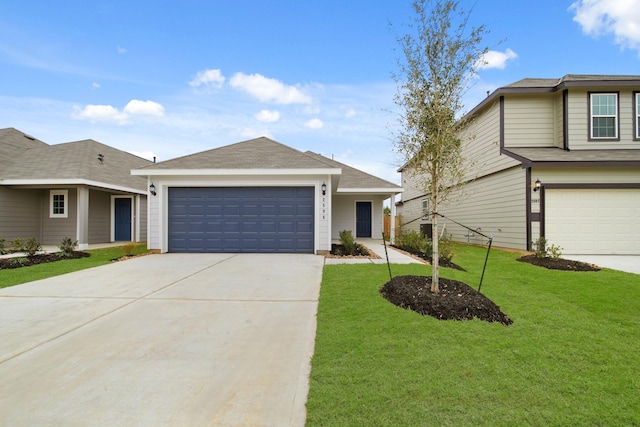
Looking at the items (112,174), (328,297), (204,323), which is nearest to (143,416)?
(204,323)

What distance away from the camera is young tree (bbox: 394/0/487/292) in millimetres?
4562

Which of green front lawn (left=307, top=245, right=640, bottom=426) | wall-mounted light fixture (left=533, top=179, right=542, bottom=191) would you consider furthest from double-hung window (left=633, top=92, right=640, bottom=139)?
green front lawn (left=307, top=245, right=640, bottom=426)

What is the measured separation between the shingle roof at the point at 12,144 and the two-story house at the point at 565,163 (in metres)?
18.3

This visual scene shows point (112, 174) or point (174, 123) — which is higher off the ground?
point (174, 123)

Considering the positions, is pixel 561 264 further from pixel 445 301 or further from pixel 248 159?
pixel 248 159

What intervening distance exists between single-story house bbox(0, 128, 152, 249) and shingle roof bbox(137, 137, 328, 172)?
4703 millimetres

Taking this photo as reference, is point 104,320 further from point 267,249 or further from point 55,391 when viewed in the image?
point 267,249

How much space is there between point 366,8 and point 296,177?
20.1 ft

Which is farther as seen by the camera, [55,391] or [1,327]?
[1,327]

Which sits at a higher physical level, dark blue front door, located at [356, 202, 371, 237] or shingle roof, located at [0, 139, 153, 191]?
shingle roof, located at [0, 139, 153, 191]

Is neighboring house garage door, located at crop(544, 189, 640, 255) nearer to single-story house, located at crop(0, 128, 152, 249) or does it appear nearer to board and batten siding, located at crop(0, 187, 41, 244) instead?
single-story house, located at crop(0, 128, 152, 249)

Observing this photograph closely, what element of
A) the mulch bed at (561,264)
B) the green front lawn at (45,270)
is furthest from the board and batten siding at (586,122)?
the green front lawn at (45,270)

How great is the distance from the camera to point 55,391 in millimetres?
2549

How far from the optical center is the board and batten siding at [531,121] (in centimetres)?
1209
